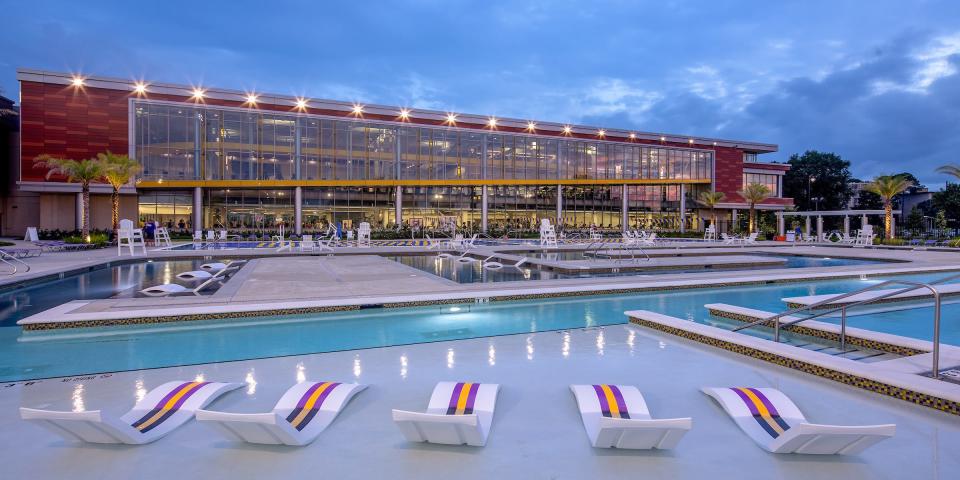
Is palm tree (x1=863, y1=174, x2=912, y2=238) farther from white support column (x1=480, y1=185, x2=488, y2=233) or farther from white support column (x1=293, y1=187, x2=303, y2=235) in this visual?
white support column (x1=293, y1=187, x2=303, y2=235)

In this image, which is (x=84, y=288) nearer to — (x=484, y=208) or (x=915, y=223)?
(x=484, y=208)

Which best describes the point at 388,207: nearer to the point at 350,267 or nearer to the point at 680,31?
the point at 350,267

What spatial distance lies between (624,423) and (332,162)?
123ft

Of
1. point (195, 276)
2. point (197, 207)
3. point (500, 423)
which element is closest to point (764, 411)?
point (500, 423)

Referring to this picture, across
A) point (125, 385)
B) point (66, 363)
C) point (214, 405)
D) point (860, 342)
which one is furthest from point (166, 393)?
point (860, 342)

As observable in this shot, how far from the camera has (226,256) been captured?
1936 cm

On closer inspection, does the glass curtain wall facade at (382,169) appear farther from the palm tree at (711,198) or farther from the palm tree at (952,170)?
the palm tree at (952,170)

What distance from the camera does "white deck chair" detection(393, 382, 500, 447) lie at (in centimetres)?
325

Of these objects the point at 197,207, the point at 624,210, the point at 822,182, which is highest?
the point at 822,182

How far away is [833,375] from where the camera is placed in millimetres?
5039

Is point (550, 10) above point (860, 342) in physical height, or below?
above

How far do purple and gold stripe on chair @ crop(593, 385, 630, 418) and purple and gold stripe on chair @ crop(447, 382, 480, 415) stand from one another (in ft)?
3.28

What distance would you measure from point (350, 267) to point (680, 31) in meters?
155

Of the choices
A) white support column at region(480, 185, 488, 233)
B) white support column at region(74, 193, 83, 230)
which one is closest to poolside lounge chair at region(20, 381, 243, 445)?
white support column at region(74, 193, 83, 230)
